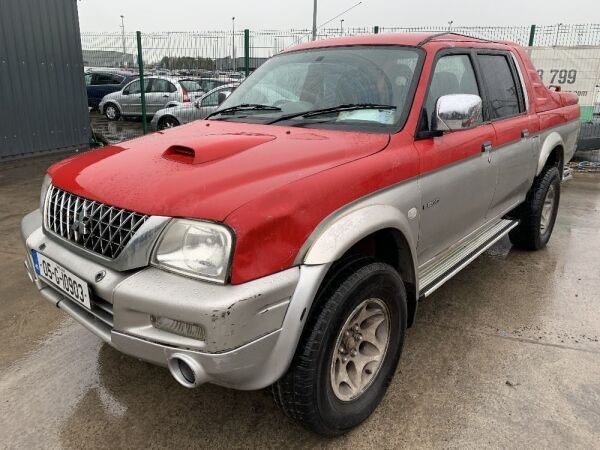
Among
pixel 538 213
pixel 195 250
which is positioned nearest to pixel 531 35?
pixel 538 213

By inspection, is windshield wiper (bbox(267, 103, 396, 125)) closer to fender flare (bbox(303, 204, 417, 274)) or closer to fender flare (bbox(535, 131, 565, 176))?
fender flare (bbox(303, 204, 417, 274))

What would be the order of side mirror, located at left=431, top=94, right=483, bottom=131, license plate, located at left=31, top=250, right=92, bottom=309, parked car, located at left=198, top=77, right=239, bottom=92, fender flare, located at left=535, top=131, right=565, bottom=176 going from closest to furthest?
license plate, located at left=31, top=250, right=92, bottom=309, side mirror, located at left=431, top=94, right=483, bottom=131, fender flare, located at left=535, top=131, right=565, bottom=176, parked car, located at left=198, top=77, right=239, bottom=92

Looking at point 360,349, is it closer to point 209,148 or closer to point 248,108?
point 209,148

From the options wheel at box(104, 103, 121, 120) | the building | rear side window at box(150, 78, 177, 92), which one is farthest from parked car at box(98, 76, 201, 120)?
wheel at box(104, 103, 121, 120)

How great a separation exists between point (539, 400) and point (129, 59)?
429 inches

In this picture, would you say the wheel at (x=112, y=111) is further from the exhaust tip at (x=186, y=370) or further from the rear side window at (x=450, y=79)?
the exhaust tip at (x=186, y=370)

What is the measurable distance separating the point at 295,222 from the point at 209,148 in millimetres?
650

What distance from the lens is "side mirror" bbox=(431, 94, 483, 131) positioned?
8.32ft

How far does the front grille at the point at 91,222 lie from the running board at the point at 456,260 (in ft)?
5.30

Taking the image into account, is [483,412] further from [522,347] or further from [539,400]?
[522,347]

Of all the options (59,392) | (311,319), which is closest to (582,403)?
(311,319)

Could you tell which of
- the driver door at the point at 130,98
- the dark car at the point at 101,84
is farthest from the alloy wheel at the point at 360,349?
the dark car at the point at 101,84

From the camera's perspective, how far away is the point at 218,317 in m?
1.71

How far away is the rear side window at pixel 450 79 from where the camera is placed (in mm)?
2842
